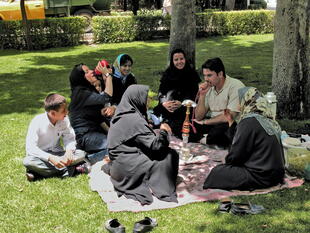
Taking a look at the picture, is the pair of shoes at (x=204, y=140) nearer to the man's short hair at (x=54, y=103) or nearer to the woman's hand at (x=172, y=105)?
the woman's hand at (x=172, y=105)

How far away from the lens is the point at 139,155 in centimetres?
483

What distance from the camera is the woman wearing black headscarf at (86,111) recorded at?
584cm

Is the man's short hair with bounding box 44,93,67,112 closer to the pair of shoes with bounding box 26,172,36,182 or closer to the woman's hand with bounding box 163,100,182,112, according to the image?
the pair of shoes with bounding box 26,172,36,182

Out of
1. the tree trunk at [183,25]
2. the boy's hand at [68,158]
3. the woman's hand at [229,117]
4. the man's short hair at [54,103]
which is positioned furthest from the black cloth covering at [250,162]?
the tree trunk at [183,25]

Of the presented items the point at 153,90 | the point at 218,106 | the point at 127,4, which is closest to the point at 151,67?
the point at 153,90

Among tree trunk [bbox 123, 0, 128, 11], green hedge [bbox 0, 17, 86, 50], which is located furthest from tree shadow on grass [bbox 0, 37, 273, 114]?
tree trunk [bbox 123, 0, 128, 11]

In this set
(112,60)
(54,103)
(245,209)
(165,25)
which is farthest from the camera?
(165,25)

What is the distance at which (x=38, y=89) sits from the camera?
31.8 feet

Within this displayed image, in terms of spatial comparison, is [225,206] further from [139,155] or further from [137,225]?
[139,155]

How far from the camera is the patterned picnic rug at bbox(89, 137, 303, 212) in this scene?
459 centimetres

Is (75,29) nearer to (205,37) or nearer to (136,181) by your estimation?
(205,37)

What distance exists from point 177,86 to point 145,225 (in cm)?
346

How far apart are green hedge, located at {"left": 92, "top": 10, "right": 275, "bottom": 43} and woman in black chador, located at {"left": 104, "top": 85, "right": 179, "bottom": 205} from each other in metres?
11.1

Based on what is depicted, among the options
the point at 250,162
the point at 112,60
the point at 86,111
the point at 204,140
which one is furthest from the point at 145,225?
the point at 112,60
